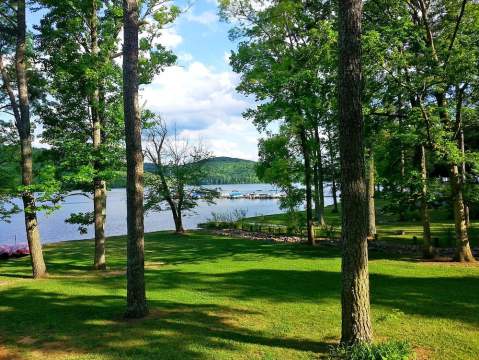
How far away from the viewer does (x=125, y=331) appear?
7656mm

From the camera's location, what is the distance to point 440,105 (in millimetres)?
14992

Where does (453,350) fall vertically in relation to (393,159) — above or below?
below

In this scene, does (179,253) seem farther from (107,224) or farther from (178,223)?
(107,224)

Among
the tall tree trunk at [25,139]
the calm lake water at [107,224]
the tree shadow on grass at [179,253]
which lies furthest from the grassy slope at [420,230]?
the tall tree trunk at [25,139]

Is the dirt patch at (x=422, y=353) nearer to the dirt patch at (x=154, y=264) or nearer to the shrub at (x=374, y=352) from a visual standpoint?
the shrub at (x=374, y=352)

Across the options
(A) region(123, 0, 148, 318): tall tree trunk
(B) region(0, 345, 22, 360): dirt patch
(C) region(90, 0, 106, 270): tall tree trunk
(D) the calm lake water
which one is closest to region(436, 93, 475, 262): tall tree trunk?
(A) region(123, 0, 148, 318): tall tree trunk

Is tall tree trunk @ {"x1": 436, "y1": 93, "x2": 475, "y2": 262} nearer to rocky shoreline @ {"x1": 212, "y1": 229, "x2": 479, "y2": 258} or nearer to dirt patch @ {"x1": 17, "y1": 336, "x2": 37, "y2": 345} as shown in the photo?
rocky shoreline @ {"x1": 212, "y1": 229, "x2": 479, "y2": 258}

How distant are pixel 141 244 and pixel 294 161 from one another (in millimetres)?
16170

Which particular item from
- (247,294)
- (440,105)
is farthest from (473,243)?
(247,294)

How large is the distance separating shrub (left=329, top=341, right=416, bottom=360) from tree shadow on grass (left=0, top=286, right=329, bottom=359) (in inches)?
22.8

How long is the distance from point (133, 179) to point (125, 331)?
316cm

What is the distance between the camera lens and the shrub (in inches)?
216

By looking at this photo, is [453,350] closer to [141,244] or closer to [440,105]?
[141,244]

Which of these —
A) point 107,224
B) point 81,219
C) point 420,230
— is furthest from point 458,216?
point 107,224
